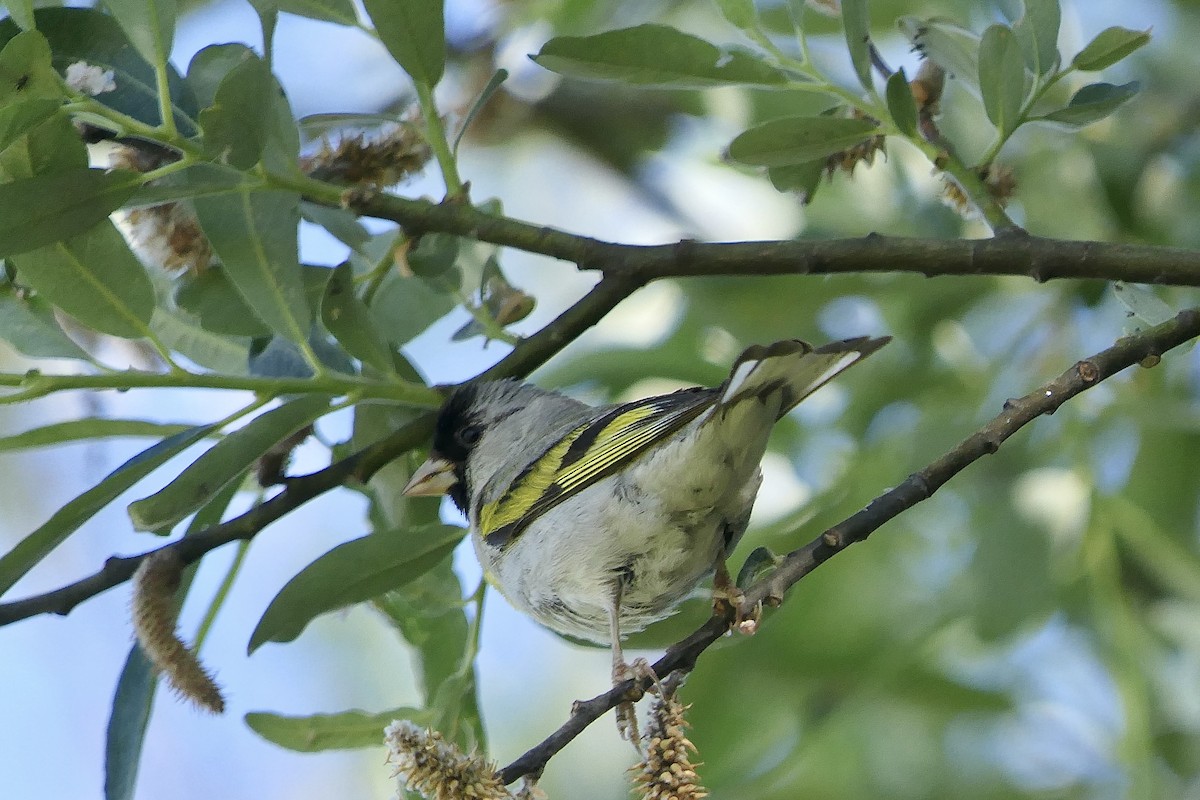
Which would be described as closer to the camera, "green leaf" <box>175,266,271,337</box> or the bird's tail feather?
the bird's tail feather

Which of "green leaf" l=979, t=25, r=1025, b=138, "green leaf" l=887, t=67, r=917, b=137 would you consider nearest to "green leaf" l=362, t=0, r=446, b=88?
"green leaf" l=887, t=67, r=917, b=137

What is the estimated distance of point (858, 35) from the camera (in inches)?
65.7

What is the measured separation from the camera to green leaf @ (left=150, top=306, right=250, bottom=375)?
195 cm

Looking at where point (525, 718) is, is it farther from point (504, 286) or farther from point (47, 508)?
point (504, 286)

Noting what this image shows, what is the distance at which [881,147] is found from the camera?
5.80 feet

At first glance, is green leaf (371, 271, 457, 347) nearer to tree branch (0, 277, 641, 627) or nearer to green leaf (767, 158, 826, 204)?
tree branch (0, 277, 641, 627)

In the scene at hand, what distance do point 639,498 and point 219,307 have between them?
0.65 metres

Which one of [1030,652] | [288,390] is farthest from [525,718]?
[288,390]

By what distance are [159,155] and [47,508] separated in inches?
147

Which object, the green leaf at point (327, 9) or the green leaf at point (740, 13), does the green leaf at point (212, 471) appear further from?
the green leaf at point (740, 13)

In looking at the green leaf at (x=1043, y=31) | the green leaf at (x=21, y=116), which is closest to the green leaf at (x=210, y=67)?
the green leaf at (x=21, y=116)

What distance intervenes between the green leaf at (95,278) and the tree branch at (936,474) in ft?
2.51

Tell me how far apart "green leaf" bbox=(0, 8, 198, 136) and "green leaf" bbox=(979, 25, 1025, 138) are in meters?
1.00

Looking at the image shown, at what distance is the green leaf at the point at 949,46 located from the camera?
6.06 ft
